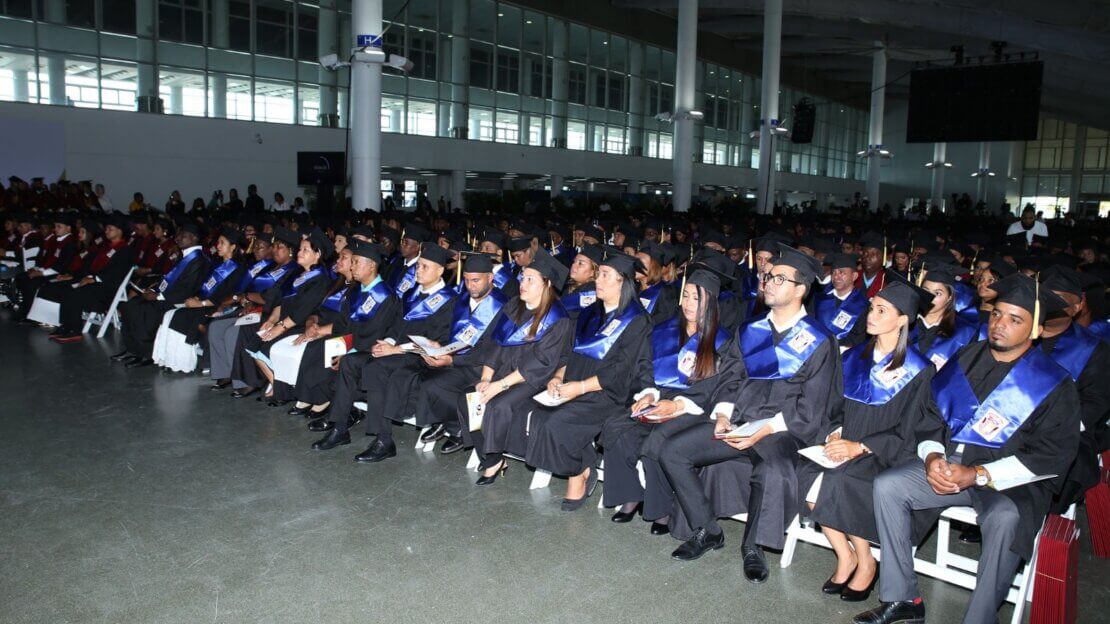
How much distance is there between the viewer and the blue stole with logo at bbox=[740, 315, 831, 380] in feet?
12.6

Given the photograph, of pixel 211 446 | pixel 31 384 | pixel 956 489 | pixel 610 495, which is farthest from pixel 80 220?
pixel 956 489

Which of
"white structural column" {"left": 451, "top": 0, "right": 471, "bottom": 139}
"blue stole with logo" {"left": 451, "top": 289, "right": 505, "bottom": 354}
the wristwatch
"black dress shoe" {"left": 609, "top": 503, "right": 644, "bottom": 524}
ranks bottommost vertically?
"black dress shoe" {"left": 609, "top": 503, "right": 644, "bottom": 524}

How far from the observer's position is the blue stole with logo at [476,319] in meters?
5.53

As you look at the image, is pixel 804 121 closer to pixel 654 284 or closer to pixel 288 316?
pixel 654 284

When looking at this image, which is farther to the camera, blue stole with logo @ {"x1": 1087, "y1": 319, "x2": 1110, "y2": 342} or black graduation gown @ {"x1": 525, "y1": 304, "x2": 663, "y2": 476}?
blue stole with logo @ {"x1": 1087, "y1": 319, "x2": 1110, "y2": 342}

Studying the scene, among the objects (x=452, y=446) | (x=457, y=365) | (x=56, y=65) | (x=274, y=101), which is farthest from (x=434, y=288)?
(x=274, y=101)

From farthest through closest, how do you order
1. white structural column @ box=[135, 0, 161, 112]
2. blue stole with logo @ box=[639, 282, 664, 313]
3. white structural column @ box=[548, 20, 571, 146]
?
white structural column @ box=[548, 20, 571, 146]
white structural column @ box=[135, 0, 161, 112]
blue stole with logo @ box=[639, 282, 664, 313]

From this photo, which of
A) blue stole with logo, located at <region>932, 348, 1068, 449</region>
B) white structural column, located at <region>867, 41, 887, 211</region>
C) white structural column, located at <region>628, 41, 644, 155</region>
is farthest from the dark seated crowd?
white structural column, located at <region>867, 41, 887, 211</region>

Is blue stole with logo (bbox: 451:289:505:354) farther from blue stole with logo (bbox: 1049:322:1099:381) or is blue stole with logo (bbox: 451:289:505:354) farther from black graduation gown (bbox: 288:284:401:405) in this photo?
blue stole with logo (bbox: 1049:322:1099:381)

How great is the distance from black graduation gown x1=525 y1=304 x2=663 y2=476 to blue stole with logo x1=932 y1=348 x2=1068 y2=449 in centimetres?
159

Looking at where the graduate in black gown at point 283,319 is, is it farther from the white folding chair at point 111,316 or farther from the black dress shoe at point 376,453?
the white folding chair at point 111,316

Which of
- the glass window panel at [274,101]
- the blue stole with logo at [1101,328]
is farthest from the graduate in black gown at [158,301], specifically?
the glass window panel at [274,101]

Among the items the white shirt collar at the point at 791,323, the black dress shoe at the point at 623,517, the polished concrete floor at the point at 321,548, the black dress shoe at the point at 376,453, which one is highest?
the white shirt collar at the point at 791,323

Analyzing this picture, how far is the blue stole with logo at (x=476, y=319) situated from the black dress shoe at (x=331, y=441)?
933 millimetres
